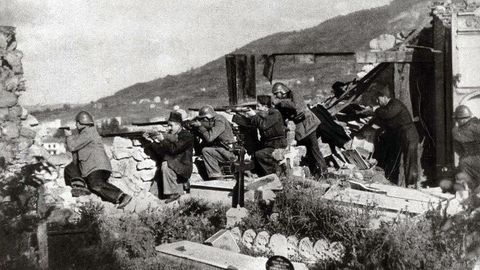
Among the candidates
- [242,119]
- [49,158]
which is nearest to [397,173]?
[242,119]

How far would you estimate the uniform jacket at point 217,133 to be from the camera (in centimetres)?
936

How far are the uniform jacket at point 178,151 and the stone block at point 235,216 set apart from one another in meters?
1.62

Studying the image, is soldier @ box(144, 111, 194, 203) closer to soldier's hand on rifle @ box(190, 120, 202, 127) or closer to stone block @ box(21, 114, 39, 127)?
soldier's hand on rifle @ box(190, 120, 202, 127)

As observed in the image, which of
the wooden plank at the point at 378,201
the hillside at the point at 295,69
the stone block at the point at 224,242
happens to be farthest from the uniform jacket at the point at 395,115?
the hillside at the point at 295,69

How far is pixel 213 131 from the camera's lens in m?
9.39

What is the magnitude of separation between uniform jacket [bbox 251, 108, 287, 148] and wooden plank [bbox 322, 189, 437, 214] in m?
2.15

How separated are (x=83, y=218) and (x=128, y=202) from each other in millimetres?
1193

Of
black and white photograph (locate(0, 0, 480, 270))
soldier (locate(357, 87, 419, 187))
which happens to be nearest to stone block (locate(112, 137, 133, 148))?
black and white photograph (locate(0, 0, 480, 270))

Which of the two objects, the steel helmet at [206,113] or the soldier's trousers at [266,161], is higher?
the steel helmet at [206,113]

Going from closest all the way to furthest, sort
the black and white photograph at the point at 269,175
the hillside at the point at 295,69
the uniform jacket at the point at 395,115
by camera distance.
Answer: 1. the black and white photograph at the point at 269,175
2. the uniform jacket at the point at 395,115
3. the hillside at the point at 295,69

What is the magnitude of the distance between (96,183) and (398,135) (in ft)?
21.2

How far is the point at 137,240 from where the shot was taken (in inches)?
273

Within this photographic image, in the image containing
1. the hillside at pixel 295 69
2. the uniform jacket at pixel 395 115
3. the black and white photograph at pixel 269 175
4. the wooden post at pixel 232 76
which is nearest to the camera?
the black and white photograph at pixel 269 175

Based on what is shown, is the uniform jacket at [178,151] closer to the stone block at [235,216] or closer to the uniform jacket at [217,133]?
the uniform jacket at [217,133]
